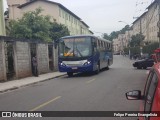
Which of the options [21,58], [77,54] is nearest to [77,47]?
[77,54]

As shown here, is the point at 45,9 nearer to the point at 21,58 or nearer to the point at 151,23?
the point at 151,23

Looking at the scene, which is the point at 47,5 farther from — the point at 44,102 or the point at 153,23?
the point at 44,102

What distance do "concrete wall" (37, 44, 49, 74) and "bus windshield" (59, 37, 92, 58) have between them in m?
5.69

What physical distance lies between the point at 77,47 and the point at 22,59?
465cm

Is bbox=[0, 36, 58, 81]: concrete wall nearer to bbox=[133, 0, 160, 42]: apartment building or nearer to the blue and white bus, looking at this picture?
the blue and white bus

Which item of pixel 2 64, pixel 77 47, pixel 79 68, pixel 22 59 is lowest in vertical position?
pixel 79 68

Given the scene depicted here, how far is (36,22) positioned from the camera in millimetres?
42594

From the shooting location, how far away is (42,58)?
3156 cm

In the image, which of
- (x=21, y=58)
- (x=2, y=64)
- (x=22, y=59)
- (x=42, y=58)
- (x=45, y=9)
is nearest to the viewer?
(x=2, y=64)

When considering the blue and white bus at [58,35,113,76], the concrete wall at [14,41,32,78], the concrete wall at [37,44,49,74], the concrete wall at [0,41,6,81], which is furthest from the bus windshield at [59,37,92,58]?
the concrete wall at [37,44,49,74]

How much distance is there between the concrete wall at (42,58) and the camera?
30622 millimetres

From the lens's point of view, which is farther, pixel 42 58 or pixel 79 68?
pixel 42 58

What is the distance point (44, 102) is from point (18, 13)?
5940cm

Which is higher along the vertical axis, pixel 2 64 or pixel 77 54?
pixel 77 54
